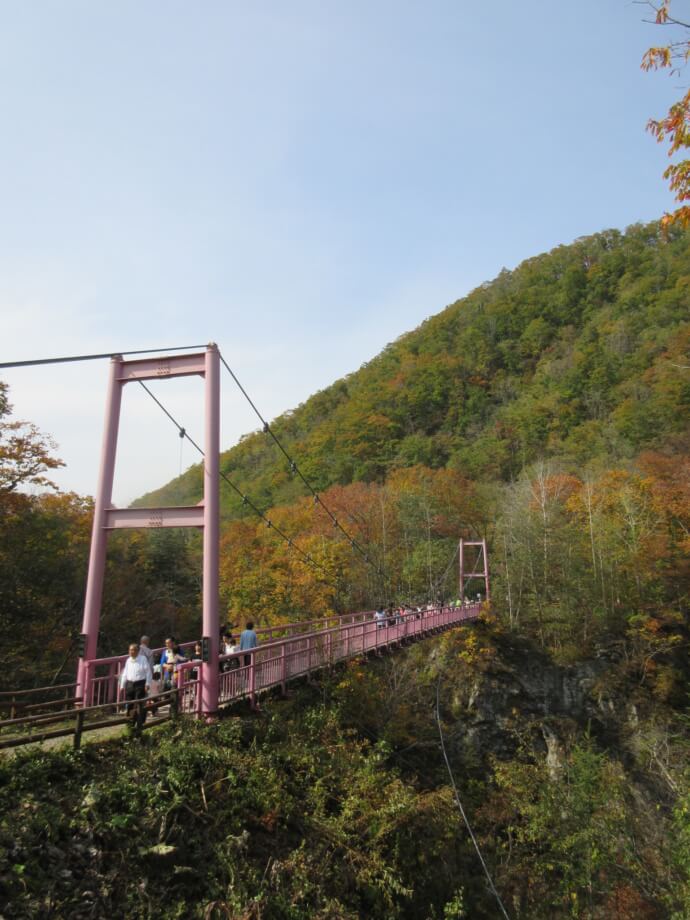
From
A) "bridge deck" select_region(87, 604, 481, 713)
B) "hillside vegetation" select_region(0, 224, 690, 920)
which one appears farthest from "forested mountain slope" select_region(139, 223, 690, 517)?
"bridge deck" select_region(87, 604, 481, 713)

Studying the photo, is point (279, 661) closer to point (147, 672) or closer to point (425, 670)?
point (147, 672)

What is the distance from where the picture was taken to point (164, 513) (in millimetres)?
9391

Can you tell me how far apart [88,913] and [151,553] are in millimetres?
30910

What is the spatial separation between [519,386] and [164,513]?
6408 centimetres

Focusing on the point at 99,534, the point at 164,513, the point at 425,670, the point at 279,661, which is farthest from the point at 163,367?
the point at 425,670

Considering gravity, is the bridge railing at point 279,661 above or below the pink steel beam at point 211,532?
below

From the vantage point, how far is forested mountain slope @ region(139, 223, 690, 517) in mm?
50656

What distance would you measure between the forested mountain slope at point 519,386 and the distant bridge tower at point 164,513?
129ft

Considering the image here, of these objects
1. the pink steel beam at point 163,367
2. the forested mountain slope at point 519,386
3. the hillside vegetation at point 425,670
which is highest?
the forested mountain slope at point 519,386

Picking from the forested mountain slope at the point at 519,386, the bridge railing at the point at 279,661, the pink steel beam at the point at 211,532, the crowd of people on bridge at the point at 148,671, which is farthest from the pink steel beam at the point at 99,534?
the forested mountain slope at the point at 519,386

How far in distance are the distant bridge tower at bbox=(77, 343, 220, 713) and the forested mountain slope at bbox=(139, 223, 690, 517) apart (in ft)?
129

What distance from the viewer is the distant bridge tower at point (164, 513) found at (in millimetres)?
8562

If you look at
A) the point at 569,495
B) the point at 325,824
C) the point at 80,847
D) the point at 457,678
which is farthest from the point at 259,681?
the point at 569,495

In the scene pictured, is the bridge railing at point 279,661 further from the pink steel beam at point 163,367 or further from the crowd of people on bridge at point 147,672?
the pink steel beam at point 163,367
